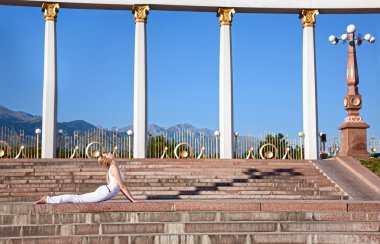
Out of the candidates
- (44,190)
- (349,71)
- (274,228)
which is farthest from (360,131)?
(274,228)

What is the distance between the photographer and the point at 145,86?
50094 millimetres

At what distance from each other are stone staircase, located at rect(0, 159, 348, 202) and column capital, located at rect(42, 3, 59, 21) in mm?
14065

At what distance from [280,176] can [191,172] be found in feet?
17.2

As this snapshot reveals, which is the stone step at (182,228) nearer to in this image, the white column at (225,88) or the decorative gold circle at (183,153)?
the white column at (225,88)

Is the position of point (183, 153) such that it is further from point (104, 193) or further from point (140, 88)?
point (104, 193)

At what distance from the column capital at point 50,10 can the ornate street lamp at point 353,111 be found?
21.1 metres

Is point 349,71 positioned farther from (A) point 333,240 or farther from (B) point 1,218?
(B) point 1,218

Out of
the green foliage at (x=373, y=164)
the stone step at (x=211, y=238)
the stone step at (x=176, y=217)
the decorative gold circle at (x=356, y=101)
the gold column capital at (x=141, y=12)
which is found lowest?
the stone step at (x=211, y=238)

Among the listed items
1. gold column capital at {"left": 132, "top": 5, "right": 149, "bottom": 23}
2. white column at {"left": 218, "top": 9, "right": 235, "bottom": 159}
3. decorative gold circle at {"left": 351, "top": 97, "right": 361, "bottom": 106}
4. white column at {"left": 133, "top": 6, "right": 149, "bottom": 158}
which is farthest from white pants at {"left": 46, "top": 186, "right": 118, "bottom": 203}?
gold column capital at {"left": 132, "top": 5, "right": 149, "bottom": 23}

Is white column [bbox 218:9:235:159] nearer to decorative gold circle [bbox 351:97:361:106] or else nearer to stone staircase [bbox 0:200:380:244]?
decorative gold circle [bbox 351:97:361:106]

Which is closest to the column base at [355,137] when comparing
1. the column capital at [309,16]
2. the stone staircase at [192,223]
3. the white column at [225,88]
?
the white column at [225,88]

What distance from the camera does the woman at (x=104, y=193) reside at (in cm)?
2256

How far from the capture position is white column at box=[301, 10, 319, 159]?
168 ft

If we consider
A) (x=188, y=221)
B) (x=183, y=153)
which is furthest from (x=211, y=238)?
(x=183, y=153)
